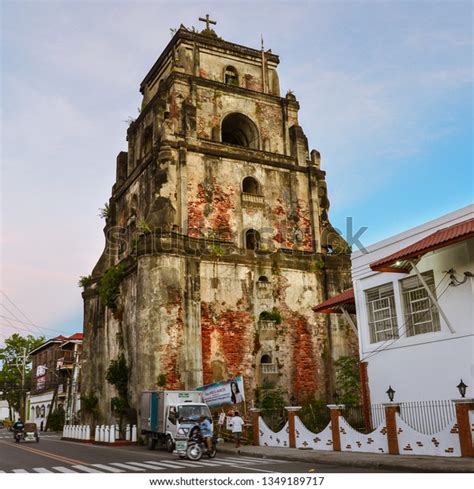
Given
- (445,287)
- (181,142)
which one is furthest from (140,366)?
(445,287)

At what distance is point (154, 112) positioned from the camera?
30.0 m

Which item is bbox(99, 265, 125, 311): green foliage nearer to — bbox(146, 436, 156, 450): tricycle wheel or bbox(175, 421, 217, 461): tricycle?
bbox(146, 436, 156, 450): tricycle wheel

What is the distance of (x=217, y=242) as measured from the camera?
88.9 feet

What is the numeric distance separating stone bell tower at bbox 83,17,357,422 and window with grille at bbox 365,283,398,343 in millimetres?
7168

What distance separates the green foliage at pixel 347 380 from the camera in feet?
83.4

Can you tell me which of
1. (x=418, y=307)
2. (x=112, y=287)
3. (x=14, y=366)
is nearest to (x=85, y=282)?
(x=112, y=287)

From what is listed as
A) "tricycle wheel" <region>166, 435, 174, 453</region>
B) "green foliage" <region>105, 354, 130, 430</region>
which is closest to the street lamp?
"tricycle wheel" <region>166, 435, 174, 453</region>

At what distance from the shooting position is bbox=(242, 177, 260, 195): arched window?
1168 inches

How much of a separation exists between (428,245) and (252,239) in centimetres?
1378

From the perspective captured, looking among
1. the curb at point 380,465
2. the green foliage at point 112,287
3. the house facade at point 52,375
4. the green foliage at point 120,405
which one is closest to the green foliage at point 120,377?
the green foliage at point 120,405

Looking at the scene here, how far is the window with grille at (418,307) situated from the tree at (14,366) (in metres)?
53.9

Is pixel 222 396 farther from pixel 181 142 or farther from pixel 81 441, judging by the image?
pixel 181 142

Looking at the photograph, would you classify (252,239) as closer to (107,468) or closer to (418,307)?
(418,307)
